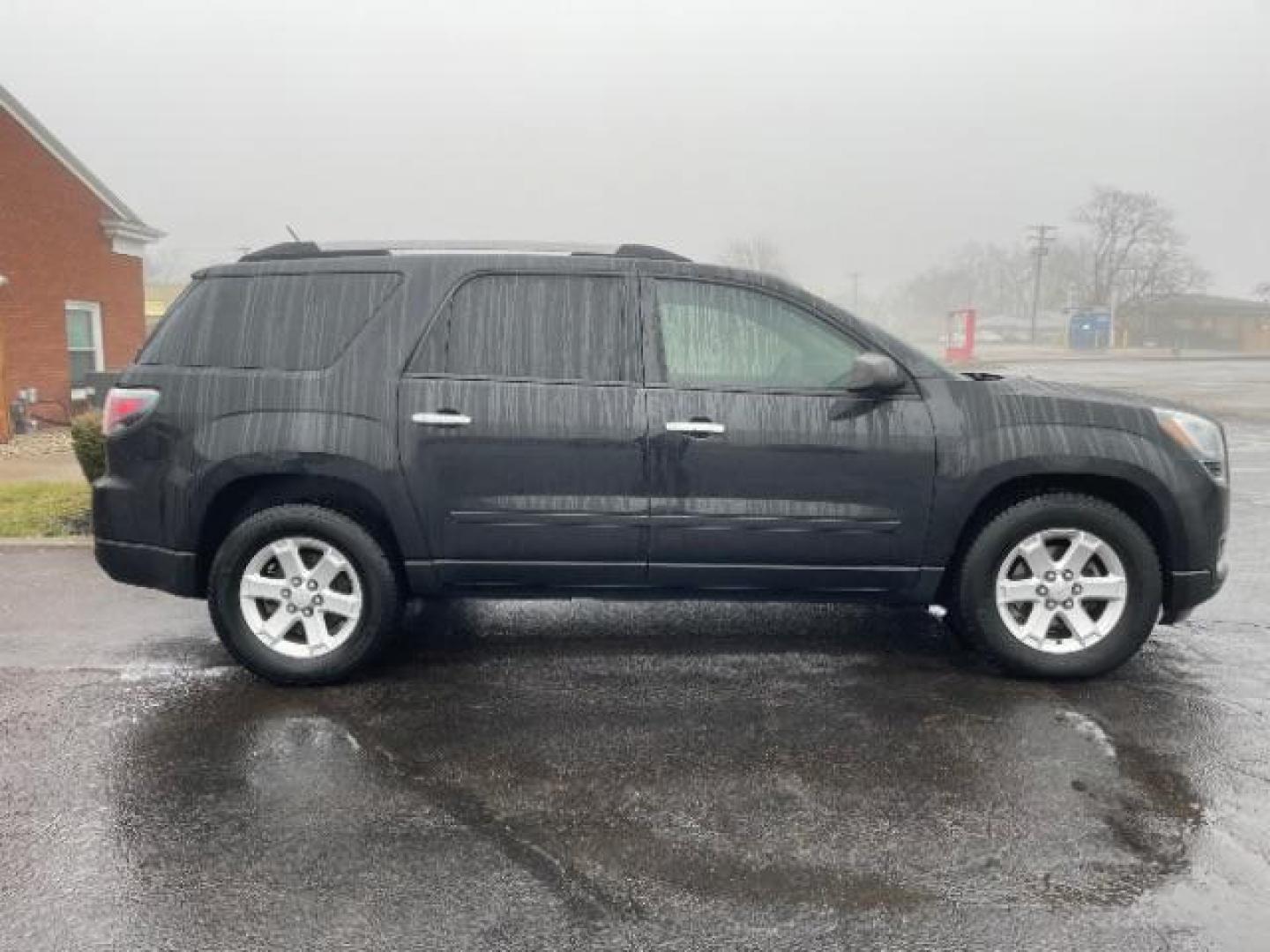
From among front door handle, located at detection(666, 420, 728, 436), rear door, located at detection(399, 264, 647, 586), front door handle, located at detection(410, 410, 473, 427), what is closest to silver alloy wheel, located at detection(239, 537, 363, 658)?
rear door, located at detection(399, 264, 647, 586)

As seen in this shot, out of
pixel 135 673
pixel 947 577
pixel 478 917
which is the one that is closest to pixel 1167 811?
pixel 947 577

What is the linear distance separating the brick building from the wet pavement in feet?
47.2

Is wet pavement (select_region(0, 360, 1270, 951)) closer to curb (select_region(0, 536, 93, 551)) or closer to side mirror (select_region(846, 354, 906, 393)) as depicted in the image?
side mirror (select_region(846, 354, 906, 393))

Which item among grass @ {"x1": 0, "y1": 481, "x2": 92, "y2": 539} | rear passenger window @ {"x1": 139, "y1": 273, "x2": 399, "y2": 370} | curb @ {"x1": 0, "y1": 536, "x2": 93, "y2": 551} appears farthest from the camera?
grass @ {"x1": 0, "y1": 481, "x2": 92, "y2": 539}

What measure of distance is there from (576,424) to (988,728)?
2.02m

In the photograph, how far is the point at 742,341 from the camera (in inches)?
173

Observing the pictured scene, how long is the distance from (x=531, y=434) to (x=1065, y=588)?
2.38m

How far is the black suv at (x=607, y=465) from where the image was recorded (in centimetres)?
426

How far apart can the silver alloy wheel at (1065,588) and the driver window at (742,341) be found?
1129 mm

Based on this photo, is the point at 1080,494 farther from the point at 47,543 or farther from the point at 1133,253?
the point at 1133,253

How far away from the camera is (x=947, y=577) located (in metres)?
4.52

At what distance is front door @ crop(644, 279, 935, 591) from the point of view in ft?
14.0

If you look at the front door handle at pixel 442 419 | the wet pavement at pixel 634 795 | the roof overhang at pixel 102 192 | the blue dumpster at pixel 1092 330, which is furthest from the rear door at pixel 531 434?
the blue dumpster at pixel 1092 330

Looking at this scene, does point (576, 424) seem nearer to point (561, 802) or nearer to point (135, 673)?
point (561, 802)
